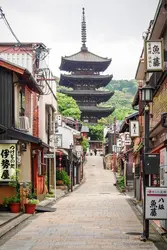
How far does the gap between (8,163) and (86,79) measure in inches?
2966

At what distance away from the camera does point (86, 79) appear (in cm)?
9569

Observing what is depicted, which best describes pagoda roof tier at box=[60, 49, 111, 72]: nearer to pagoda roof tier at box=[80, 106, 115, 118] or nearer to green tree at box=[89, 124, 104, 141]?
pagoda roof tier at box=[80, 106, 115, 118]

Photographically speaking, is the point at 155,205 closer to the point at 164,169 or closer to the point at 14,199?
the point at 164,169

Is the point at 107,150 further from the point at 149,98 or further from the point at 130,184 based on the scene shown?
the point at 149,98

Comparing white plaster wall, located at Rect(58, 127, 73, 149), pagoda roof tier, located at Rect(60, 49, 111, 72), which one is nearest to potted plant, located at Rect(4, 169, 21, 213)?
white plaster wall, located at Rect(58, 127, 73, 149)

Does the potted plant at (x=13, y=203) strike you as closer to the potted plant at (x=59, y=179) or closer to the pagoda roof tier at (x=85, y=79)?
the potted plant at (x=59, y=179)

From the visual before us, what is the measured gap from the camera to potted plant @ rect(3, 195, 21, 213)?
2056cm

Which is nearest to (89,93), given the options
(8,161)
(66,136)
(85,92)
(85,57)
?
(85,92)

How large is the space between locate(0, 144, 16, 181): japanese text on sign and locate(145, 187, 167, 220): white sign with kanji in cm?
926

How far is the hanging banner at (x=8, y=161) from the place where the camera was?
69.5 ft

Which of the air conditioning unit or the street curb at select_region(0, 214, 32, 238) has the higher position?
the air conditioning unit

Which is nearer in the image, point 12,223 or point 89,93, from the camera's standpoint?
point 12,223

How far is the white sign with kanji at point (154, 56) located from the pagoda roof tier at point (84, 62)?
78336 millimetres

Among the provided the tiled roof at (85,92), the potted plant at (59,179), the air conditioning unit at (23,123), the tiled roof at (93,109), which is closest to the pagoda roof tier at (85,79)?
the tiled roof at (85,92)
